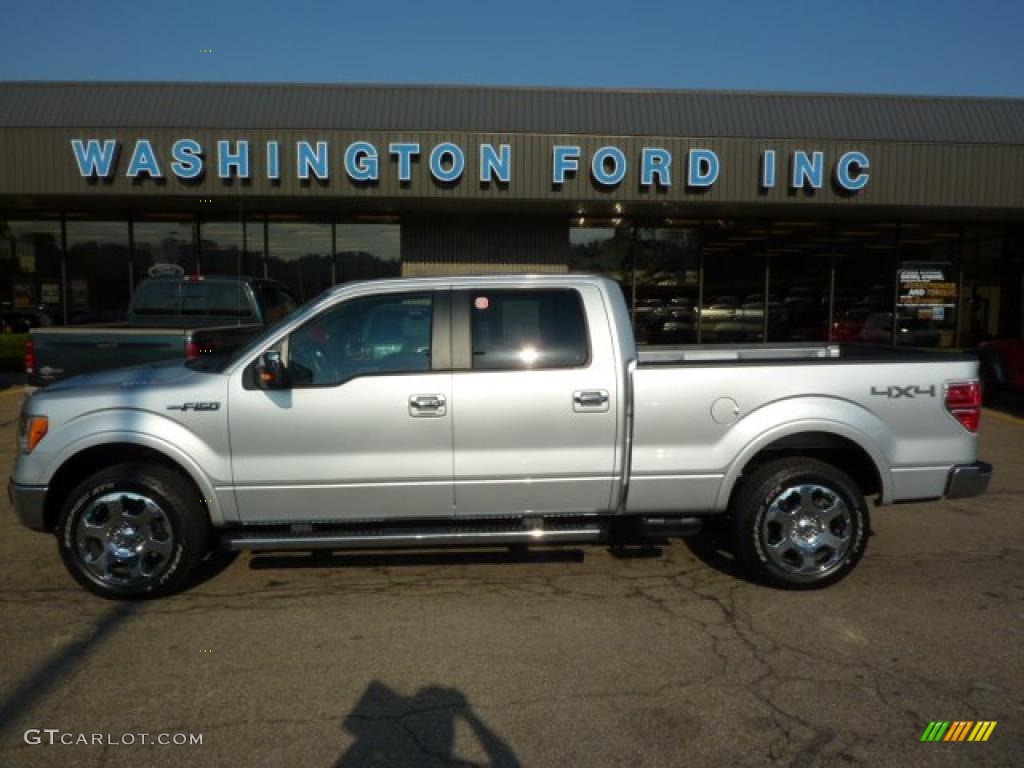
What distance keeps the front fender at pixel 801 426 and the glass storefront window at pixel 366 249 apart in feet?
41.5

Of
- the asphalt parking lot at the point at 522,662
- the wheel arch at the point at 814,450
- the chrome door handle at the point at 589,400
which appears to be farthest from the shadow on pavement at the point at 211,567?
the wheel arch at the point at 814,450

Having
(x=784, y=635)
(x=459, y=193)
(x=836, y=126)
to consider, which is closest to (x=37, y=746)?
(x=784, y=635)

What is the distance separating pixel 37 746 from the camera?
11.2ft

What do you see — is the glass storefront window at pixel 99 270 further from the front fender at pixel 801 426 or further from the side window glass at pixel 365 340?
the front fender at pixel 801 426

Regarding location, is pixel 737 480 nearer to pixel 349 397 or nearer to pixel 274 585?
pixel 349 397

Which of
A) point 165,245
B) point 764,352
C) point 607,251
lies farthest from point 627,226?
point 764,352

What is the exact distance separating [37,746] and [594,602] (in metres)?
2.86

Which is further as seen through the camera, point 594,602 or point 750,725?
point 594,602

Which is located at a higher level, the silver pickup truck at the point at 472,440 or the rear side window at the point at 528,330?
the rear side window at the point at 528,330

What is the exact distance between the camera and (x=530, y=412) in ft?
16.2

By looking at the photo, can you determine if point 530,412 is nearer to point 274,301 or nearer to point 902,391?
point 902,391

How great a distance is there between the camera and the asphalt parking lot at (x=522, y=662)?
343 cm

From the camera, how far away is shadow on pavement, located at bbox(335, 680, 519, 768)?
3322 millimetres

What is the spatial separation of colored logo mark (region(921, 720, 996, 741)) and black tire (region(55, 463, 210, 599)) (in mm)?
3830
